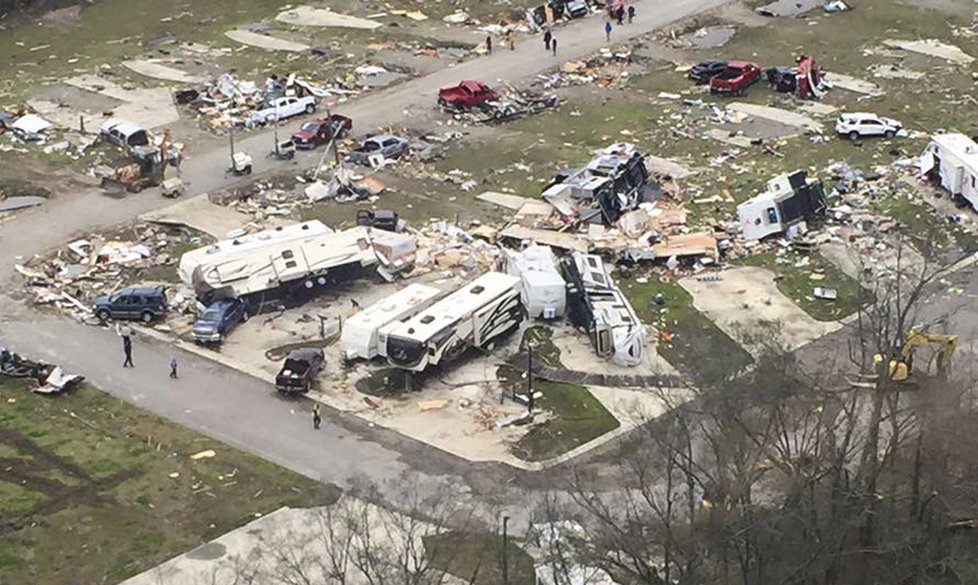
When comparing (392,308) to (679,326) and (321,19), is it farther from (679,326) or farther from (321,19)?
(321,19)

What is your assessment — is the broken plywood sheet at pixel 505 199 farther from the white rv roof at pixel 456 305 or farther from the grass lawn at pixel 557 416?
the grass lawn at pixel 557 416

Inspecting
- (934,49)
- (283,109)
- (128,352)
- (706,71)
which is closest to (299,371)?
(128,352)

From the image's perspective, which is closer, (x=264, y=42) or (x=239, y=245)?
(x=239, y=245)

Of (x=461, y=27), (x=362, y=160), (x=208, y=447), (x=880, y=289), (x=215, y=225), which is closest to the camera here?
(x=208, y=447)

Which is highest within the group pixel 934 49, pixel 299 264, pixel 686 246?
pixel 299 264

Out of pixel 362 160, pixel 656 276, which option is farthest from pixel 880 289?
pixel 362 160

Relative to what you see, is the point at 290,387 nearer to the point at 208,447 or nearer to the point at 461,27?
the point at 208,447
